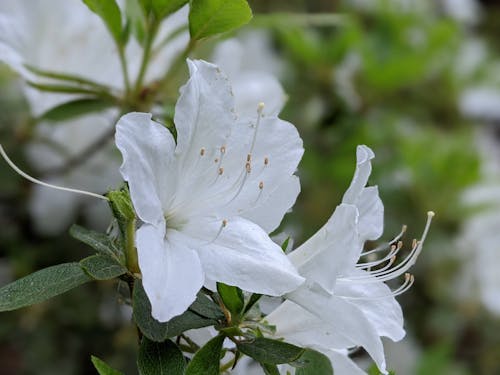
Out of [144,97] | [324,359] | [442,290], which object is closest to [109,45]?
[144,97]

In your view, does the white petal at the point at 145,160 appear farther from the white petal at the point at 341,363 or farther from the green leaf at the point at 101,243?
the white petal at the point at 341,363

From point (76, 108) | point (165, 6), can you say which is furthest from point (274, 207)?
point (76, 108)

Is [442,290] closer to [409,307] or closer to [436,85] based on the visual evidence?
[409,307]

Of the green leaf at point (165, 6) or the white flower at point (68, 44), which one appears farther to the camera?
the white flower at point (68, 44)

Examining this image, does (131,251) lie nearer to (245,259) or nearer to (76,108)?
(245,259)

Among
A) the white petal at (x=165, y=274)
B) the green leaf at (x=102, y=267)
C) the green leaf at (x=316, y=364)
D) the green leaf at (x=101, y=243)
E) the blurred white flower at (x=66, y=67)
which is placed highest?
the white petal at (x=165, y=274)

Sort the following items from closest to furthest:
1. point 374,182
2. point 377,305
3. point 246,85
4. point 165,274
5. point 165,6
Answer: point 165,274 < point 377,305 < point 165,6 < point 246,85 < point 374,182

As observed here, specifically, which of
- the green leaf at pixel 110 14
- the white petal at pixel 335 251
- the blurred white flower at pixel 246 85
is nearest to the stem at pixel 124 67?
the green leaf at pixel 110 14
